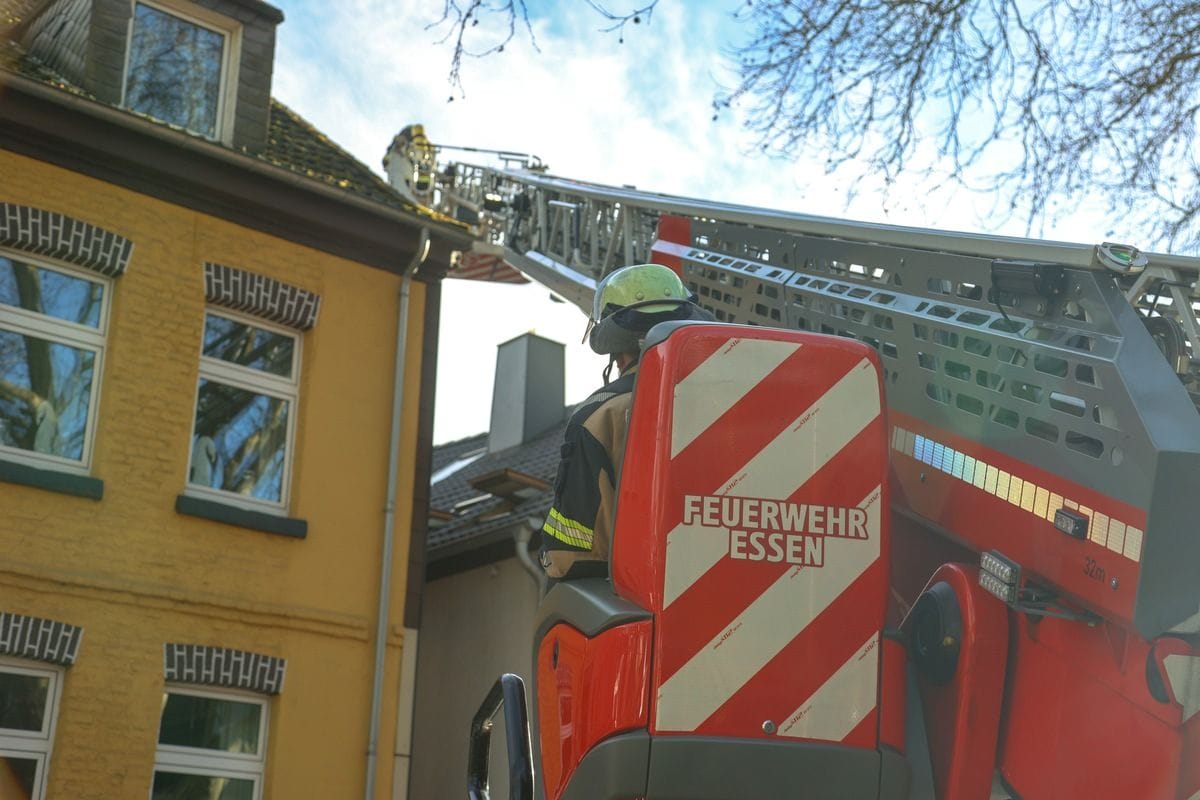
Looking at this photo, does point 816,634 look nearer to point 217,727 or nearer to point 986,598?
point 986,598

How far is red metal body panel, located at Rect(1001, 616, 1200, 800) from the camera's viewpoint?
9.96ft

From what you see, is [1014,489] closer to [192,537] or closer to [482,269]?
[192,537]

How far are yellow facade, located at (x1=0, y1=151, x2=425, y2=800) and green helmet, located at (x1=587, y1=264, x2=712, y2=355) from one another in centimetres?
701

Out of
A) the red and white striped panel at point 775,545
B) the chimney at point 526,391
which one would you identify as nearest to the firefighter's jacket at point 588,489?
the red and white striped panel at point 775,545

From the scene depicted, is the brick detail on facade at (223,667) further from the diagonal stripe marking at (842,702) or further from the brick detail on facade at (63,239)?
the diagonal stripe marking at (842,702)

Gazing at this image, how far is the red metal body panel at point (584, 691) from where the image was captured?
11.0 ft

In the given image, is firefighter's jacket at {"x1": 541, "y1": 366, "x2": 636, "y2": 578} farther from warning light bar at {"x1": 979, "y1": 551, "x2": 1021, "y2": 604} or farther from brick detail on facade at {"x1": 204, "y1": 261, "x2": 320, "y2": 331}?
brick detail on facade at {"x1": 204, "y1": 261, "x2": 320, "y2": 331}

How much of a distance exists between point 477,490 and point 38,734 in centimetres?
649

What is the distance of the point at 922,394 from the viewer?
393 cm

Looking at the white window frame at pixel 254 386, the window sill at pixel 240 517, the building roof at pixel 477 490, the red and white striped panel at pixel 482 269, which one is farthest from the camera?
the building roof at pixel 477 490

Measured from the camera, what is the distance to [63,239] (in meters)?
10.8

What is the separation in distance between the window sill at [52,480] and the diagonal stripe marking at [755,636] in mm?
7889

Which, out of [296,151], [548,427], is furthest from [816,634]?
[548,427]

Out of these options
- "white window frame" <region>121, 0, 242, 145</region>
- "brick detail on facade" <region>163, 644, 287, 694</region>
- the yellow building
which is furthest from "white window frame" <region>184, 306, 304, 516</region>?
"white window frame" <region>121, 0, 242, 145</region>
